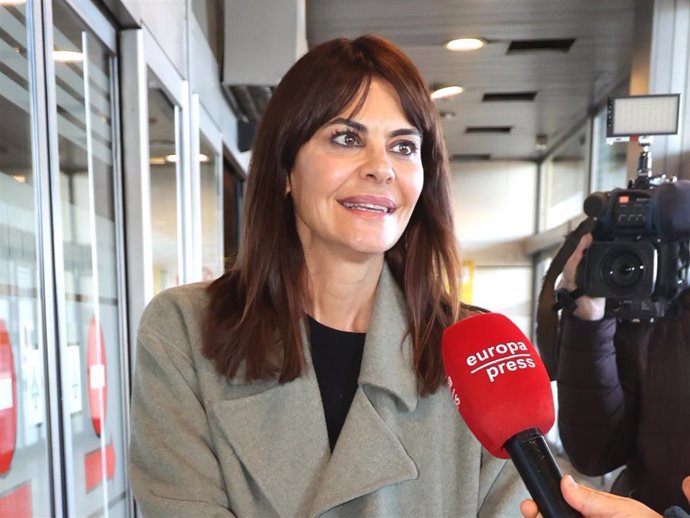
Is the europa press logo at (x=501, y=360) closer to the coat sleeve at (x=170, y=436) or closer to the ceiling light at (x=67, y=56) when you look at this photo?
the coat sleeve at (x=170, y=436)

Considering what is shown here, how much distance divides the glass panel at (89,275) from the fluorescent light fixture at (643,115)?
5.27 ft

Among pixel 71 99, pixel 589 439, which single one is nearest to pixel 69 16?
pixel 71 99

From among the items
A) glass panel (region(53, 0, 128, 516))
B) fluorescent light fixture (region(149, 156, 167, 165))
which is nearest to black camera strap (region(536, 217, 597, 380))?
glass panel (region(53, 0, 128, 516))

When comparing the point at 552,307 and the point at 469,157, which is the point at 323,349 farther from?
the point at 469,157

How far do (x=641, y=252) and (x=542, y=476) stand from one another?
3.75 ft

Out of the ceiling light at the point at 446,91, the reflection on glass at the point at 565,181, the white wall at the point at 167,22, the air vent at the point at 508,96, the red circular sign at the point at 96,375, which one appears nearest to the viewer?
the red circular sign at the point at 96,375

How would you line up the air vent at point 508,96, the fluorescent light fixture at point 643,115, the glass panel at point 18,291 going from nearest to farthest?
the glass panel at point 18,291, the fluorescent light fixture at point 643,115, the air vent at point 508,96

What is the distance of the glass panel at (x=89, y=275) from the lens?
1875 mm

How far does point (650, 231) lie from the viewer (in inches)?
60.8

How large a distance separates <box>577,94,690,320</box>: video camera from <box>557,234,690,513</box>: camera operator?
0.03 m

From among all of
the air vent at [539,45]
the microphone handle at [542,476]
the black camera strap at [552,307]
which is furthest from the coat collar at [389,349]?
the air vent at [539,45]

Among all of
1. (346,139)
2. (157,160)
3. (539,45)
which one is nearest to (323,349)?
(346,139)

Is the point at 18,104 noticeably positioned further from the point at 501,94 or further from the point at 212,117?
the point at 501,94

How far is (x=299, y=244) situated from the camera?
1.26 m
